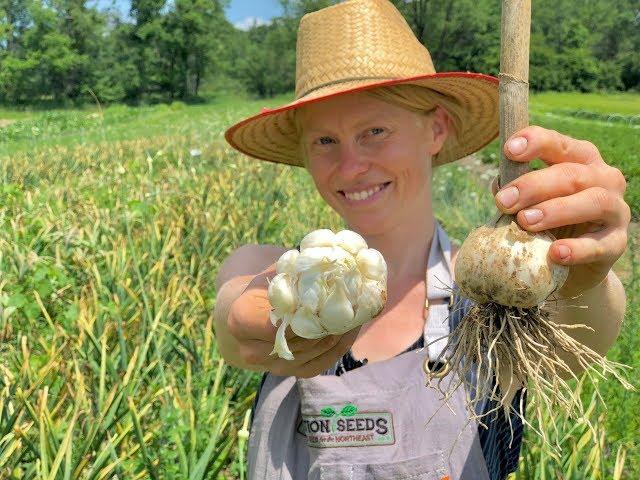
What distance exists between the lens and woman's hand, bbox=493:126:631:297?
778 millimetres

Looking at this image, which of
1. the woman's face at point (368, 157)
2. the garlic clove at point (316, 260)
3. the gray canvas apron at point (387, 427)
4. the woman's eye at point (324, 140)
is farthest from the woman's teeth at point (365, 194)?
the garlic clove at point (316, 260)

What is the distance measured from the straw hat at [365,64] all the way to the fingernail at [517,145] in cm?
44

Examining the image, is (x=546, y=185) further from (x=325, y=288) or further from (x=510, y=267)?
(x=325, y=288)

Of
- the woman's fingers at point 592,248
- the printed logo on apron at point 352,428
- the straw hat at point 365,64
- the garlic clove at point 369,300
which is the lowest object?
the printed logo on apron at point 352,428

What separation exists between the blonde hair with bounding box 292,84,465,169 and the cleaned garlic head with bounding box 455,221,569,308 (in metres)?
0.54

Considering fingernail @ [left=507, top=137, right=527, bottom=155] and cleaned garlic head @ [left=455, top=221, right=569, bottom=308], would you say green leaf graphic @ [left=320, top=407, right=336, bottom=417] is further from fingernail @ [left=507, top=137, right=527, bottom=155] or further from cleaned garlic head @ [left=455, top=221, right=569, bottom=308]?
fingernail @ [left=507, top=137, right=527, bottom=155]

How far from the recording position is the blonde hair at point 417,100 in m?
1.29

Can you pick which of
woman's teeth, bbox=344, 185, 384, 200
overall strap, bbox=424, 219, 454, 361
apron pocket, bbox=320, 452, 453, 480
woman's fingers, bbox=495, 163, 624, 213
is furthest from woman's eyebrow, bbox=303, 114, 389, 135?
apron pocket, bbox=320, 452, 453, 480

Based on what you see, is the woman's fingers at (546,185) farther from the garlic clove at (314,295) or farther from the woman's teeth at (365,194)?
the woman's teeth at (365,194)

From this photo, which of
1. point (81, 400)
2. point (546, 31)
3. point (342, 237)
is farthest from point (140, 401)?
point (546, 31)

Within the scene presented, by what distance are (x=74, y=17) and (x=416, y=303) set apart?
51149 millimetres

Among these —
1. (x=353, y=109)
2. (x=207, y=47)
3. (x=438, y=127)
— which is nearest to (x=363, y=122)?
(x=353, y=109)

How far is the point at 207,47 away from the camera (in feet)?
156

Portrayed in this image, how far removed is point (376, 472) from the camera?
1.13m
